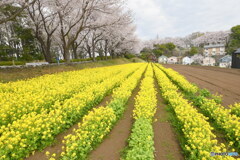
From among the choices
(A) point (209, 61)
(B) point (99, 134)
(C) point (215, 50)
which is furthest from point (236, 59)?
(C) point (215, 50)

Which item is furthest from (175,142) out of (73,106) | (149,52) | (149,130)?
(149,52)

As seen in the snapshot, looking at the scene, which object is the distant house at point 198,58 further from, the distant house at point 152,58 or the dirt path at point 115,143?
the dirt path at point 115,143

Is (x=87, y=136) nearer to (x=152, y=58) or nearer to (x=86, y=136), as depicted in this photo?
(x=86, y=136)

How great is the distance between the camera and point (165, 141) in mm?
4762

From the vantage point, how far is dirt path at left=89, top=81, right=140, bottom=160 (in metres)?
4.04

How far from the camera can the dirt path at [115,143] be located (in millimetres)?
4041

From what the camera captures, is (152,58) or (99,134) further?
(152,58)

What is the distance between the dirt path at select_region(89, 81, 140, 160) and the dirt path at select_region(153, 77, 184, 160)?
1053mm

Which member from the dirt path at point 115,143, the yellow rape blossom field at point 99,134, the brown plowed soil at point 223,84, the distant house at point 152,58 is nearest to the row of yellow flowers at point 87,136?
the yellow rape blossom field at point 99,134

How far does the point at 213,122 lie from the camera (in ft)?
19.6

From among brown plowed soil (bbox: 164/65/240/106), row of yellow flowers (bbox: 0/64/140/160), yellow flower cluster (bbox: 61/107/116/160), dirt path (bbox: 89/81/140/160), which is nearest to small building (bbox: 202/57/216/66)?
brown plowed soil (bbox: 164/65/240/106)

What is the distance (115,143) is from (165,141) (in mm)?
1716

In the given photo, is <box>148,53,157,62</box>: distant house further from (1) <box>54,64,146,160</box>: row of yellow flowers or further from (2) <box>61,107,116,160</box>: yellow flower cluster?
(2) <box>61,107,116,160</box>: yellow flower cluster

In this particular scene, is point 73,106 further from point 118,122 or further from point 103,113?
point 118,122
